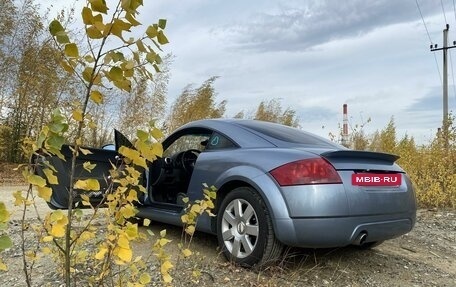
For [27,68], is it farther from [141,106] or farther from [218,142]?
[218,142]

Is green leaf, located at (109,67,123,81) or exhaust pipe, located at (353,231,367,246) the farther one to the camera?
exhaust pipe, located at (353,231,367,246)

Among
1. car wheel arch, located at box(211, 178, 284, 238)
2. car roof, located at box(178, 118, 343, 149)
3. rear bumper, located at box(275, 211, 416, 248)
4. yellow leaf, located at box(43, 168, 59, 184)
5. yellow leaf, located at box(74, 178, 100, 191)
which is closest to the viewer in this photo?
yellow leaf, located at box(43, 168, 59, 184)

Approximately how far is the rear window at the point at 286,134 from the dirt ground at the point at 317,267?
96 cm

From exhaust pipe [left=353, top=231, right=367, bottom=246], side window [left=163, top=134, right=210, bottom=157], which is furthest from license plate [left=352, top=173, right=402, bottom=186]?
side window [left=163, top=134, right=210, bottom=157]

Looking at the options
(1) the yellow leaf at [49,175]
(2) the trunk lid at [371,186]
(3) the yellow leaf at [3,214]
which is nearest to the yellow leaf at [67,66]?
(1) the yellow leaf at [49,175]

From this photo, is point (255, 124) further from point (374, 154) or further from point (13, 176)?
point (13, 176)

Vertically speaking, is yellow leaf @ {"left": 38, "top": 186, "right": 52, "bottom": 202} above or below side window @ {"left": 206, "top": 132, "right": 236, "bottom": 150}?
below

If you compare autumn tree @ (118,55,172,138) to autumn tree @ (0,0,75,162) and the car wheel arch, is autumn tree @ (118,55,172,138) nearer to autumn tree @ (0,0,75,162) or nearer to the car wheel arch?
autumn tree @ (0,0,75,162)

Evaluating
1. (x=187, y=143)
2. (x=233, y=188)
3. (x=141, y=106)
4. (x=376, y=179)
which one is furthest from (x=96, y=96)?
(x=141, y=106)

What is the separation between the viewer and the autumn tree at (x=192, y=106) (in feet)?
41.7

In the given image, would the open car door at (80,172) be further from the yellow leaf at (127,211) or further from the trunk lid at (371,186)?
the trunk lid at (371,186)

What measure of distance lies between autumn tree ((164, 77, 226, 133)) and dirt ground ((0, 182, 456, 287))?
766 cm

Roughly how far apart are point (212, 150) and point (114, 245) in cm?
247

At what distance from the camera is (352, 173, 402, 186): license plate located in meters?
3.40
